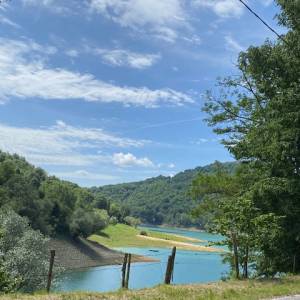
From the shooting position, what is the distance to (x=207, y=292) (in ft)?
45.6

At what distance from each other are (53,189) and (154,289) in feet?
370

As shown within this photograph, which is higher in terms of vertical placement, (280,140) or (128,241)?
(280,140)

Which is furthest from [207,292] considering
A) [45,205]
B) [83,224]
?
[83,224]

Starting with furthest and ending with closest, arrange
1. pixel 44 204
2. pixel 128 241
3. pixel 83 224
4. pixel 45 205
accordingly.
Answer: pixel 128 241, pixel 83 224, pixel 45 205, pixel 44 204

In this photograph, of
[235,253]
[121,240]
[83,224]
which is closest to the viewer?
[235,253]

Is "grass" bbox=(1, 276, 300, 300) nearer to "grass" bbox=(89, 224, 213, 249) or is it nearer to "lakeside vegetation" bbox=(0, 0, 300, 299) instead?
"lakeside vegetation" bbox=(0, 0, 300, 299)

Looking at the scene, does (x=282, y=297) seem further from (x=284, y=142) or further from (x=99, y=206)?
(x=99, y=206)

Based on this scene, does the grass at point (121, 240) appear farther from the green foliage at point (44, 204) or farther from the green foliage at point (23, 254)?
the green foliage at point (23, 254)

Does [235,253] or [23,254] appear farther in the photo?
[23,254]

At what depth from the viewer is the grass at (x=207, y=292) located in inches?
480

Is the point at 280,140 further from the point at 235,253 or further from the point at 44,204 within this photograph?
the point at 44,204

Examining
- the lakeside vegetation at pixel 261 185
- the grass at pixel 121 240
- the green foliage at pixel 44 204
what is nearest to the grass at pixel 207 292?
the lakeside vegetation at pixel 261 185

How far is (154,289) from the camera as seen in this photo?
1377 cm

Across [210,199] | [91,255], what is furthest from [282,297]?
[91,255]
